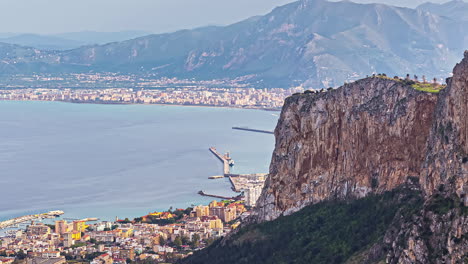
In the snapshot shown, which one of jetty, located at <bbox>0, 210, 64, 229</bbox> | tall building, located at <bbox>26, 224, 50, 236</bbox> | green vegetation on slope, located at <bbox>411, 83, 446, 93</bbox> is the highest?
green vegetation on slope, located at <bbox>411, 83, 446, 93</bbox>

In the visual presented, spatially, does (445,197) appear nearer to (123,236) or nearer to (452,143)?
(452,143)

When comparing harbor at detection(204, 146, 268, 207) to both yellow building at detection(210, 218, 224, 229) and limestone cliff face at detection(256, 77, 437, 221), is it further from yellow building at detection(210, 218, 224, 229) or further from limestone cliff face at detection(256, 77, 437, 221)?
limestone cliff face at detection(256, 77, 437, 221)

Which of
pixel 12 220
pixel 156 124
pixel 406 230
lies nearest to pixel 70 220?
pixel 12 220

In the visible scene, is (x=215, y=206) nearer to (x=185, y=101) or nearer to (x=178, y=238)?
(x=178, y=238)

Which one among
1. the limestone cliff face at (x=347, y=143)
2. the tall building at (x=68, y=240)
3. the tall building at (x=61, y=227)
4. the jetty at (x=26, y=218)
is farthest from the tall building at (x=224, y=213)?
the limestone cliff face at (x=347, y=143)

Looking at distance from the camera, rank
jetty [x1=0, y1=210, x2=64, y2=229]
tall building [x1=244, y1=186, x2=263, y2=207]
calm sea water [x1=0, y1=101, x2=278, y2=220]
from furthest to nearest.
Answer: calm sea water [x1=0, y1=101, x2=278, y2=220], tall building [x1=244, y1=186, x2=263, y2=207], jetty [x1=0, y1=210, x2=64, y2=229]

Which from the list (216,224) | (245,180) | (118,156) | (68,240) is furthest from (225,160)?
(68,240)

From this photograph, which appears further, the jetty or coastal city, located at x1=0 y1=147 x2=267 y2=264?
the jetty

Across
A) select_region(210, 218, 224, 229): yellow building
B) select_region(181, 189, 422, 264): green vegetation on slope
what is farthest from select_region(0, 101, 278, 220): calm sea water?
select_region(181, 189, 422, 264): green vegetation on slope
